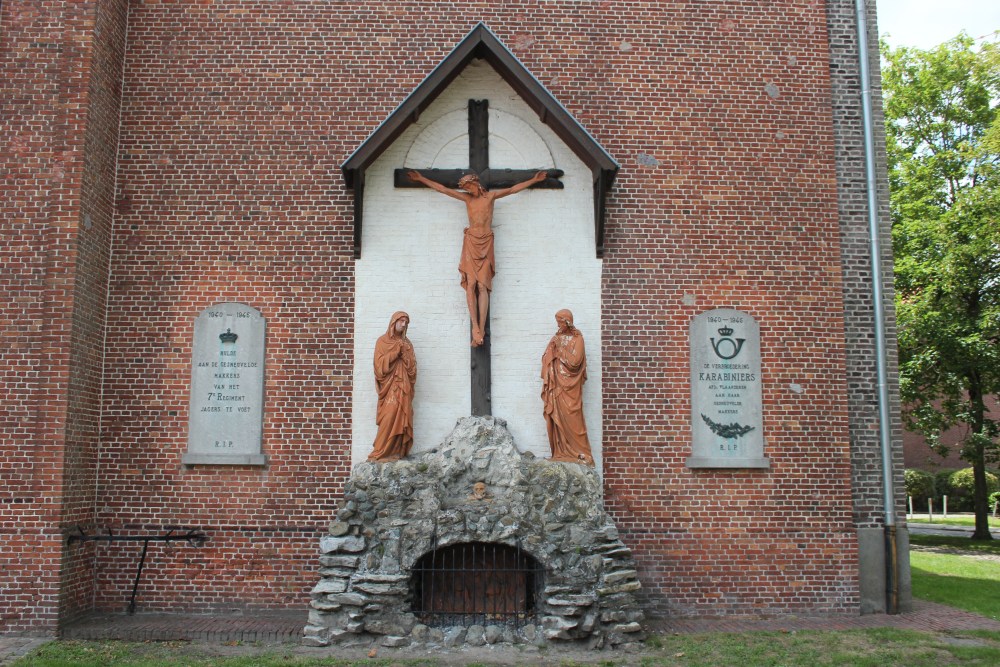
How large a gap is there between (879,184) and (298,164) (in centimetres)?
736

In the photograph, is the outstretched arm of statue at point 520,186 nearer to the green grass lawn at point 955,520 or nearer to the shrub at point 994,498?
the green grass lawn at point 955,520

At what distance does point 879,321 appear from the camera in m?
10.1

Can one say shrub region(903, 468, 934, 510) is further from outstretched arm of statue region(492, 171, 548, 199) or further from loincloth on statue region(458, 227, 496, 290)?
loincloth on statue region(458, 227, 496, 290)

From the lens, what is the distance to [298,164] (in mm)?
10133

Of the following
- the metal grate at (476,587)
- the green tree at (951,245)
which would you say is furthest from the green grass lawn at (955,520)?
the metal grate at (476,587)

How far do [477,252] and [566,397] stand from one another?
6.56 feet

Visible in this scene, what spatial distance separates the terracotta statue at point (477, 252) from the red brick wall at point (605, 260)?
143 centimetres

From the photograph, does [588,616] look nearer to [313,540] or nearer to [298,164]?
[313,540]

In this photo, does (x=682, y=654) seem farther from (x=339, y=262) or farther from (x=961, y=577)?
(x=961, y=577)

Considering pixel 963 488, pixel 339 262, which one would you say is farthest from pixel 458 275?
pixel 963 488

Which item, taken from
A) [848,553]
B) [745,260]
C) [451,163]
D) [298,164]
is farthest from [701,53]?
[848,553]

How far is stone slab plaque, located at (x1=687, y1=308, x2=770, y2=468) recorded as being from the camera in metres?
9.79

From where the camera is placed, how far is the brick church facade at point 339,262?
9.26 metres

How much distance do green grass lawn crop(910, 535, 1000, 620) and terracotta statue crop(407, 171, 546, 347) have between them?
691cm
